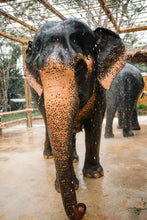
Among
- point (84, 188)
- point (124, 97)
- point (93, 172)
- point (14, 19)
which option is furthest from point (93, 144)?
point (14, 19)

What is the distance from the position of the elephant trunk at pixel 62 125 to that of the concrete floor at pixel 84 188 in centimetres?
29

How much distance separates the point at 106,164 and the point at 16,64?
10.9m

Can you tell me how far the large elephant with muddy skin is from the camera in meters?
1.40

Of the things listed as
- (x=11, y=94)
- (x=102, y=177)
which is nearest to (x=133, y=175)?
(x=102, y=177)

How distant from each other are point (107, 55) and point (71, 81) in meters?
0.60

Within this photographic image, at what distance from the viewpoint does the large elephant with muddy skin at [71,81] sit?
140cm

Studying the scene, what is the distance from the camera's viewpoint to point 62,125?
4.60 feet

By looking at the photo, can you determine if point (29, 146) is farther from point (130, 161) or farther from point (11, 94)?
point (11, 94)

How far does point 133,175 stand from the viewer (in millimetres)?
2262

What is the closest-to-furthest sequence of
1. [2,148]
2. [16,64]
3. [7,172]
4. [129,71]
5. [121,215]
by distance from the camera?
[121,215], [7,172], [2,148], [129,71], [16,64]

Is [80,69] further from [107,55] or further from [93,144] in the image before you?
[93,144]

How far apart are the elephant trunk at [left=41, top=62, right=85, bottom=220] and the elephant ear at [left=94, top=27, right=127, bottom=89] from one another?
0.52 m

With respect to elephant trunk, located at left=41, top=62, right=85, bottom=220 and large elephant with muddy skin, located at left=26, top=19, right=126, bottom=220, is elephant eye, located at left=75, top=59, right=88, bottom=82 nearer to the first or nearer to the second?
large elephant with muddy skin, located at left=26, top=19, right=126, bottom=220

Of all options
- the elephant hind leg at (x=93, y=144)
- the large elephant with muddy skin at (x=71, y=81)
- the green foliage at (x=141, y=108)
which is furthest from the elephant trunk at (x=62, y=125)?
the green foliage at (x=141, y=108)
